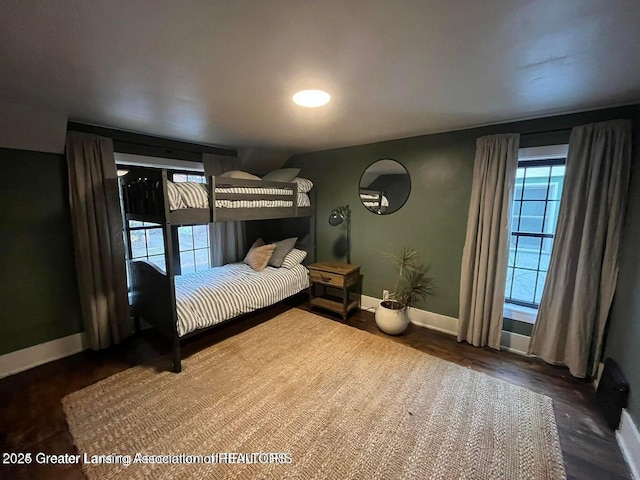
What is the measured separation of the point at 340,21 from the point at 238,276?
264cm

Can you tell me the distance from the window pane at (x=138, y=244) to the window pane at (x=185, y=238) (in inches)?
15.9

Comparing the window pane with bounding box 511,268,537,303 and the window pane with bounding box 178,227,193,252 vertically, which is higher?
the window pane with bounding box 178,227,193,252

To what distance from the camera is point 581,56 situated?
1.29 metres

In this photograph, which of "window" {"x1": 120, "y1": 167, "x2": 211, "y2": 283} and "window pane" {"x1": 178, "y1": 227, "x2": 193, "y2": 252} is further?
"window pane" {"x1": 178, "y1": 227, "x2": 193, "y2": 252}

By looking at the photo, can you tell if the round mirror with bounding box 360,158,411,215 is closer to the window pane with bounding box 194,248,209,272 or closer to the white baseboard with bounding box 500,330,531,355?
the white baseboard with bounding box 500,330,531,355

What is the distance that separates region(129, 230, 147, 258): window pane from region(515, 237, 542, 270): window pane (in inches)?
165

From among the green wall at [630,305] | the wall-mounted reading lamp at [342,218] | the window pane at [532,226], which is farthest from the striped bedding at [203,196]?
the green wall at [630,305]

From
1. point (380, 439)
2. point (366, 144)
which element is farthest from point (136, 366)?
point (366, 144)

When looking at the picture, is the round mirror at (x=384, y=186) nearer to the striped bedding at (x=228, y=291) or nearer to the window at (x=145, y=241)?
the striped bedding at (x=228, y=291)

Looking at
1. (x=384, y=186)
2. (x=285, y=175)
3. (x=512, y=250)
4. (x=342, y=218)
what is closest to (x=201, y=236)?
(x=285, y=175)

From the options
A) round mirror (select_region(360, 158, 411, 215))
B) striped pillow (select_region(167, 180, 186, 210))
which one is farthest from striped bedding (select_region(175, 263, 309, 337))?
round mirror (select_region(360, 158, 411, 215))

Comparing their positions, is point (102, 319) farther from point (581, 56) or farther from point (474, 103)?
point (581, 56)

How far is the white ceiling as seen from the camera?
0.98 m

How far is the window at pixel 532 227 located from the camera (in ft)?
8.35
